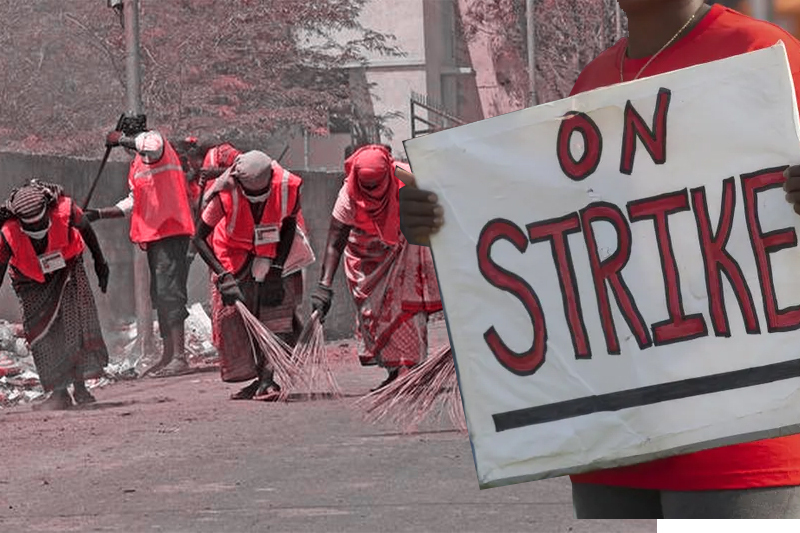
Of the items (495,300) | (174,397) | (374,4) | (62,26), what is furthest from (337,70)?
(495,300)

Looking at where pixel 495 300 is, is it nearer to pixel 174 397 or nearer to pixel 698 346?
pixel 698 346

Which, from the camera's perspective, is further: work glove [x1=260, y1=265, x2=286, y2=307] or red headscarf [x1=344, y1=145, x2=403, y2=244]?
work glove [x1=260, y1=265, x2=286, y2=307]

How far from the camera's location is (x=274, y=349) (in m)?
13.2

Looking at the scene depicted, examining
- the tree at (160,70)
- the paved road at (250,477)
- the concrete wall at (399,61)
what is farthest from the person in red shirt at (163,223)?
the concrete wall at (399,61)

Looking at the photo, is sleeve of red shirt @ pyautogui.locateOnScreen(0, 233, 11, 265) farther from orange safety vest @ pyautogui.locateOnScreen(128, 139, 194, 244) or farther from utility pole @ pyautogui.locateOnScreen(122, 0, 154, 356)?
utility pole @ pyautogui.locateOnScreen(122, 0, 154, 356)

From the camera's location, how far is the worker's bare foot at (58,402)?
13656 mm

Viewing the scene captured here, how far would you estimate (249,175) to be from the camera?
1341 centimetres

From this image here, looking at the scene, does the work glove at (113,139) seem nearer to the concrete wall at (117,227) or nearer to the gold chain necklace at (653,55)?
the concrete wall at (117,227)

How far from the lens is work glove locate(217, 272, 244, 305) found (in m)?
13.5

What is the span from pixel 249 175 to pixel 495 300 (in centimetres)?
936

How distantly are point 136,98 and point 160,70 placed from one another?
20.3m

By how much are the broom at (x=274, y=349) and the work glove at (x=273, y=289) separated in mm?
177

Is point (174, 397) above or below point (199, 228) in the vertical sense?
below

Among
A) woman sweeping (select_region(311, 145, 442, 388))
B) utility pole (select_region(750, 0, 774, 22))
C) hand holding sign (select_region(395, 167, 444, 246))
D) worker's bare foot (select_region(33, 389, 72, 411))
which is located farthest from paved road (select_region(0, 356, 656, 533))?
hand holding sign (select_region(395, 167, 444, 246))
